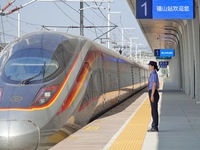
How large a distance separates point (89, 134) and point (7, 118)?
3327 millimetres

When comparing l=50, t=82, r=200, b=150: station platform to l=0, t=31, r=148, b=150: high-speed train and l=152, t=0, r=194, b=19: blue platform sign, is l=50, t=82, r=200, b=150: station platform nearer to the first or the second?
l=0, t=31, r=148, b=150: high-speed train

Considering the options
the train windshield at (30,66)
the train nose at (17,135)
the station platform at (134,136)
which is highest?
the train windshield at (30,66)

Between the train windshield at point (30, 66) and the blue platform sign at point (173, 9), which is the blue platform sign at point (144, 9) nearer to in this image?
the blue platform sign at point (173, 9)

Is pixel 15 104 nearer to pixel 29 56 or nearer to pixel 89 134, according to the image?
pixel 29 56

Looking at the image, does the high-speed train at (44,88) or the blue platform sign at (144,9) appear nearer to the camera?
the high-speed train at (44,88)

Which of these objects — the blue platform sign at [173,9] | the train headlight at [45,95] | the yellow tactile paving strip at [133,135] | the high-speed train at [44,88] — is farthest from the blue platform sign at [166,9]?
the train headlight at [45,95]

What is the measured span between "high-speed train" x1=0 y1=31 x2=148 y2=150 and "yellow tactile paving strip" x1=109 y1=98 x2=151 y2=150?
1.17 meters

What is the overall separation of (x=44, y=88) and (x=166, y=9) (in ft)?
27.3

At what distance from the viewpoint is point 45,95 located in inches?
391

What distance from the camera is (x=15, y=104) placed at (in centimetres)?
938

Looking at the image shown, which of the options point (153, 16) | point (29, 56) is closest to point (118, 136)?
point (29, 56)

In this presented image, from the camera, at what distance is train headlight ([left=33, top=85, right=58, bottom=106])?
31.7ft

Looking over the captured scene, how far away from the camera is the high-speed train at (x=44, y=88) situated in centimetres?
892

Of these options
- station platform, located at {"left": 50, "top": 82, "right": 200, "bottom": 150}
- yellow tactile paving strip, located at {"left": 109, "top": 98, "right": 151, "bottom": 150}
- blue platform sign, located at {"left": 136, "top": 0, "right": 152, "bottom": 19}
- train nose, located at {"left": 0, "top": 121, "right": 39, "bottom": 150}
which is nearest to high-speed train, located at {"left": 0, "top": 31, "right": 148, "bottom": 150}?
train nose, located at {"left": 0, "top": 121, "right": 39, "bottom": 150}
